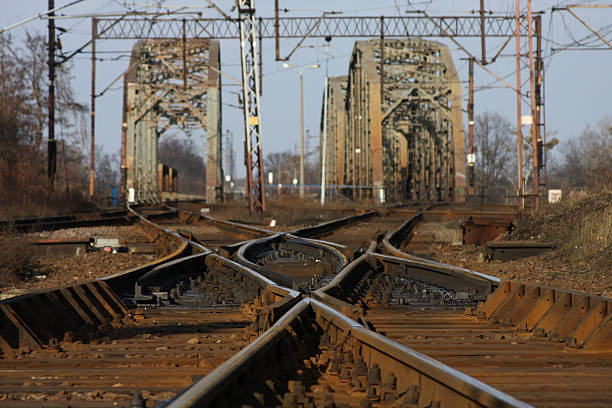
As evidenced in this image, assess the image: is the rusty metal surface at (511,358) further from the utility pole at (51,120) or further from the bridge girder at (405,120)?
the bridge girder at (405,120)

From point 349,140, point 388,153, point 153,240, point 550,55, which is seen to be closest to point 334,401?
point 153,240

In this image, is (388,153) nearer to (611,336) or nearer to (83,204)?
(83,204)

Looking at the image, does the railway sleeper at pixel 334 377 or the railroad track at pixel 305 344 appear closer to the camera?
the railway sleeper at pixel 334 377

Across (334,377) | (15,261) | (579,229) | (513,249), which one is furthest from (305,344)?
(579,229)

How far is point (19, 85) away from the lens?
41406 mm

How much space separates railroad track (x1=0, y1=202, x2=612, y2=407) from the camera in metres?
2.76

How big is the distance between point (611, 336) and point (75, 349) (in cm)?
310

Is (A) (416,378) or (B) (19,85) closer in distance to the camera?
(A) (416,378)

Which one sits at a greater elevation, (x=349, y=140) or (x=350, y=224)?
(x=349, y=140)

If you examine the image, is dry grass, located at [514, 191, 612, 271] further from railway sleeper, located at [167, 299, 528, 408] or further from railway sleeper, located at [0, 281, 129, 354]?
railway sleeper, located at [0, 281, 129, 354]

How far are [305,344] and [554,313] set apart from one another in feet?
5.87

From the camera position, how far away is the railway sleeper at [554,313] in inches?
152

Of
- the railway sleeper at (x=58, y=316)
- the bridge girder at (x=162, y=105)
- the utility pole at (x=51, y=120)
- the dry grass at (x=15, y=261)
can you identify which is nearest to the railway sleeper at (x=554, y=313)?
the railway sleeper at (x=58, y=316)

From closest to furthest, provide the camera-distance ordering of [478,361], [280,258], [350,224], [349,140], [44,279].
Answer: [478,361], [44,279], [280,258], [350,224], [349,140]
